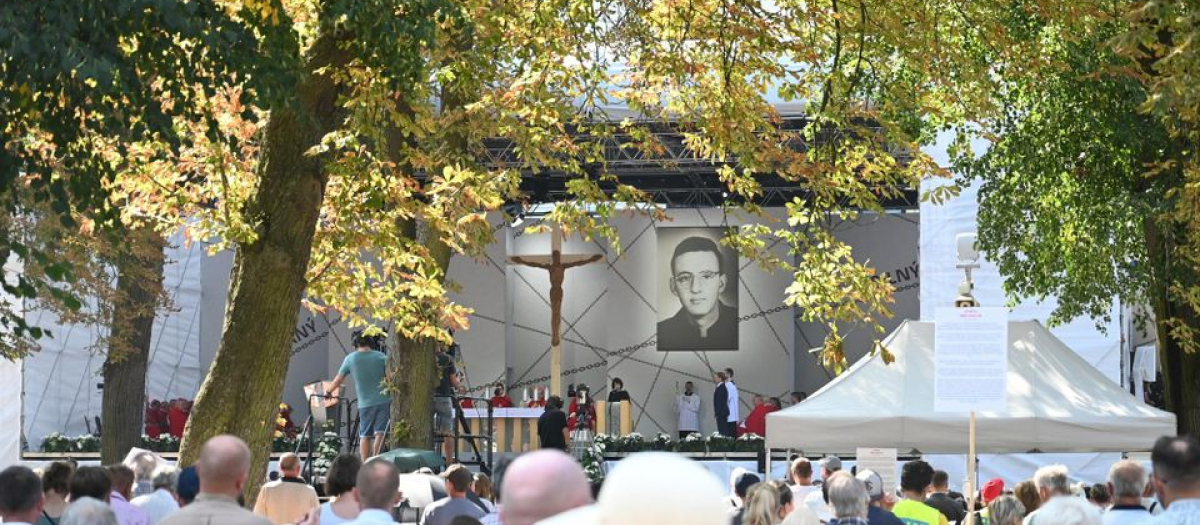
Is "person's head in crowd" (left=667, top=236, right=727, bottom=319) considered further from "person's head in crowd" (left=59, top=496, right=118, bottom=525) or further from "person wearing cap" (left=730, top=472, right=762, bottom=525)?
"person's head in crowd" (left=59, top=496, right=118, bottom=525)

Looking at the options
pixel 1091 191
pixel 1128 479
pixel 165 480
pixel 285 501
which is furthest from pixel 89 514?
pixel 1091 191

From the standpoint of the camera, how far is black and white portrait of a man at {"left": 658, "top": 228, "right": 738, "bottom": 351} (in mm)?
35781

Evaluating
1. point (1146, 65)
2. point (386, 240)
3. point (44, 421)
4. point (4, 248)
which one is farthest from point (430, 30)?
point (44, 421)

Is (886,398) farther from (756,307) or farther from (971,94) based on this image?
(756,307)

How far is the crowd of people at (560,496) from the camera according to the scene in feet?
9.53

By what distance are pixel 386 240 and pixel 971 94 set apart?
476 cm

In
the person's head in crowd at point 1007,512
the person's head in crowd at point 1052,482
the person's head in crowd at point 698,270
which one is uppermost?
the person's head in crowd at point 698,270

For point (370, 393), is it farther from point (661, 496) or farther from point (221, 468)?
point (661, 496)

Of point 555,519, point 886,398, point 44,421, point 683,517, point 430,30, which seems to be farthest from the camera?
point 44,421

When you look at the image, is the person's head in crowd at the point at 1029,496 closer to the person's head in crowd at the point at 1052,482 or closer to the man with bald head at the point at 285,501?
the person's head in crowd at the point at 1052,482

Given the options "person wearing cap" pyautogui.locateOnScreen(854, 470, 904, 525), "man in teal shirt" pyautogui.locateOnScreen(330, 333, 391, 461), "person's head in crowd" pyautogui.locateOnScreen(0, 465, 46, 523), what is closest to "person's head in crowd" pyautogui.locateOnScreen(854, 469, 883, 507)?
"person wearing cap" pyautogui.locateOnScreen(854, 470, 904, 525)

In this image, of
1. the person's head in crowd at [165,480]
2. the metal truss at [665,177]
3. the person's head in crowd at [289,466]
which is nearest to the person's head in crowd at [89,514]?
the person's head in crowd at [165,480]

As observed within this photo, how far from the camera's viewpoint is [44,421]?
32.1 metres

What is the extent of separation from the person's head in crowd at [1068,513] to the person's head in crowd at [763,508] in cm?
164
